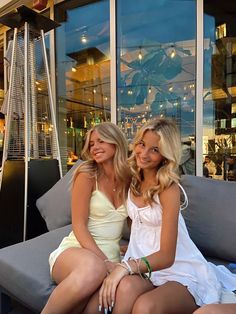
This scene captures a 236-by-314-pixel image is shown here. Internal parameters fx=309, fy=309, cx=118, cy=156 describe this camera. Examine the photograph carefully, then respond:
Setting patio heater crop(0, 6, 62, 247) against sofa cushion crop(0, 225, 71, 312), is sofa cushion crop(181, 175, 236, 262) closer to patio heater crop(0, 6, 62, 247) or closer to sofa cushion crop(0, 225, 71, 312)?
sofa cushion crop(0, 225, 71, 312)

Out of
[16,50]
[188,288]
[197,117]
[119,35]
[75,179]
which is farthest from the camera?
[119,35]

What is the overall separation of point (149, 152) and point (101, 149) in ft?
0.97

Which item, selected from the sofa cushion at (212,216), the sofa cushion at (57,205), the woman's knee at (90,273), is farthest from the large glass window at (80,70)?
the woman's knee at (90,273)

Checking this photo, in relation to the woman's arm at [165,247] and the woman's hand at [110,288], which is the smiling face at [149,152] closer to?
the woman's arm at [165,247]

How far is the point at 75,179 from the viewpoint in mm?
1583

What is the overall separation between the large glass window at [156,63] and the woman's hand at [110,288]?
2256mm

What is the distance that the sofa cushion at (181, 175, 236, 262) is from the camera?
1.68 metres

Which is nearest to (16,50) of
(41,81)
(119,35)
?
(41,81)

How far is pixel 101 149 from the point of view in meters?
1.60

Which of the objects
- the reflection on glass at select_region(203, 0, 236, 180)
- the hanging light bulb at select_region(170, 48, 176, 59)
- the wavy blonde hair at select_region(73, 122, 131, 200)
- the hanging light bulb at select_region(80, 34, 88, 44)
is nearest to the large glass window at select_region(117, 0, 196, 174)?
the hanging light bulb at select_region(170, 48, 176, 59)

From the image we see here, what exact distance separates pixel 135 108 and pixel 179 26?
104 cm

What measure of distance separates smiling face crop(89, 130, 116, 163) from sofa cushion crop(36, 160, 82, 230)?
2.40ft

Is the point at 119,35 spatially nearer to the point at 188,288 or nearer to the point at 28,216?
the point at 28,216

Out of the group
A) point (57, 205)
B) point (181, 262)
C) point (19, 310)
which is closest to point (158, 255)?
point (181, 262)
